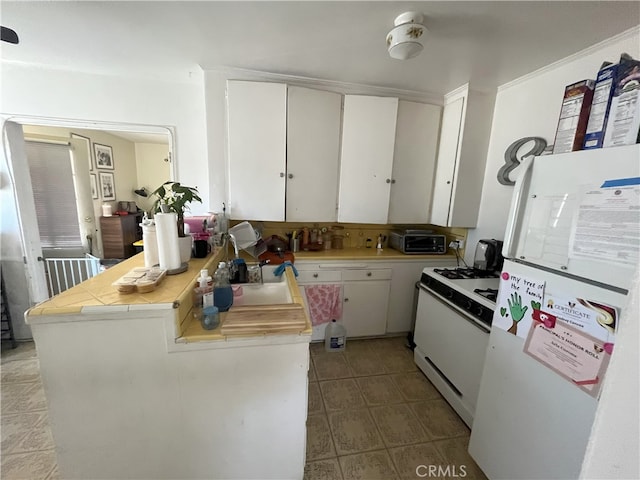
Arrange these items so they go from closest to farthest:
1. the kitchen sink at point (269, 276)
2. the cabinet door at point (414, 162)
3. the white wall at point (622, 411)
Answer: the white wall at point (622, 411), the kitchen sink at point (269, 276), the cabinet door at point (414, 162)

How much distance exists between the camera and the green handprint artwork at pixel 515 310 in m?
1.13

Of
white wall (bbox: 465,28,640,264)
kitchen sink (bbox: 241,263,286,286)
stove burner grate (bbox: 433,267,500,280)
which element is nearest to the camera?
white wall (bbox: 465,28,640,264)

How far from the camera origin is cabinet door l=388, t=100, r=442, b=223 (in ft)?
7.96

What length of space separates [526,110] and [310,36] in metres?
1.76

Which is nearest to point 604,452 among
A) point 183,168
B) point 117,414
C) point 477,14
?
point 117,414

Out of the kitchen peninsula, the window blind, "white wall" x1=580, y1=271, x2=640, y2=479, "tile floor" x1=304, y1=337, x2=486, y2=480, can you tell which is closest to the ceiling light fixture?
"white wall" x1=580, y1=271, x2=640, y2=479

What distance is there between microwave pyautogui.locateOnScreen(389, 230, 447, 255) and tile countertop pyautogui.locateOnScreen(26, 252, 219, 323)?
2017mm

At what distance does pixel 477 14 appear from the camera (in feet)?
4.25

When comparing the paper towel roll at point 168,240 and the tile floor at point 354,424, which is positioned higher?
the paper towel roll at point 168,240

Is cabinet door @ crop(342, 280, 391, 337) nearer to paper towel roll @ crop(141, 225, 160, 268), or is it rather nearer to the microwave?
the microwave

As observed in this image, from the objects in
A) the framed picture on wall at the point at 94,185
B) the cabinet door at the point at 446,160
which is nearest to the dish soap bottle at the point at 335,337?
the cabinet door at the point at 446,160

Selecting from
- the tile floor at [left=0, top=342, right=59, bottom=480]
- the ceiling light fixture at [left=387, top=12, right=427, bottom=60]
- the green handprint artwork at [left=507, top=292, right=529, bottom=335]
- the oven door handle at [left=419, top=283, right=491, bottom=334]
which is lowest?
the tile floor at [left=0, top=342, right=59, bottom=480]

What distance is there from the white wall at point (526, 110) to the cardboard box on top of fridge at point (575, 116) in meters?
0.86

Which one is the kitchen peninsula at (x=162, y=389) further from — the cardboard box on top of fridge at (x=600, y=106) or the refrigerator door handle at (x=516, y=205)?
the cardboard box on top of fridge at (x=600, y=106)
